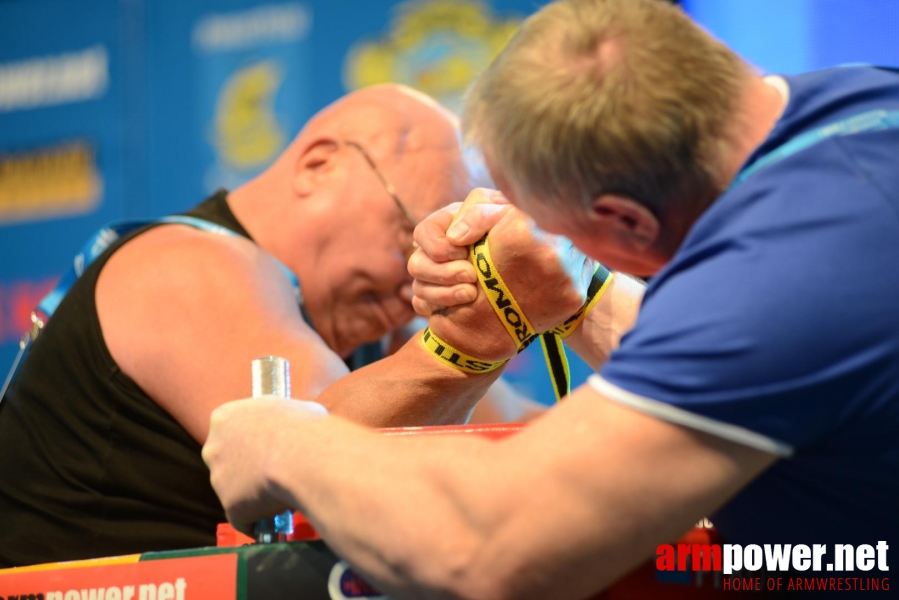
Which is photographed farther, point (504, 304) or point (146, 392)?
point (146, 392)

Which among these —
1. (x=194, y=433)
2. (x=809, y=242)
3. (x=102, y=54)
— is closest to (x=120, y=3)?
(x=102, y=54)

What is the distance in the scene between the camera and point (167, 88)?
2.99 meters

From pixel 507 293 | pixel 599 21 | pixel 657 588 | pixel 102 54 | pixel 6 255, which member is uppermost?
pixel 102 54

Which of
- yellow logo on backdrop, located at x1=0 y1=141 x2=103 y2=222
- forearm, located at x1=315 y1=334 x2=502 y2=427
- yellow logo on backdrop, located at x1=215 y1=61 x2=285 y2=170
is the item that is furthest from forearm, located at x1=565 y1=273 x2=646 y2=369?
yellow logo on backdrop, located at x1=0 y1=141 x2=103 y2=222

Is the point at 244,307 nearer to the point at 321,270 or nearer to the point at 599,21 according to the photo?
the point at 321,270

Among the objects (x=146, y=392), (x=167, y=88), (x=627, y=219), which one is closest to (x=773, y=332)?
(x=627, y=219)

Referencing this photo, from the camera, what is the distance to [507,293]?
1144 mm

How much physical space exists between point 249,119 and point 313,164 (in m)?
1.12

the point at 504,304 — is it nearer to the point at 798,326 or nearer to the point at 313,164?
the point at 798,326

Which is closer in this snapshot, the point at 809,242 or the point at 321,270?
the point at 809,242

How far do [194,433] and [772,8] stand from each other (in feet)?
5.11

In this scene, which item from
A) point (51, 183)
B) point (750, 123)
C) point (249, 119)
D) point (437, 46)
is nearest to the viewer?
point (750, 123)

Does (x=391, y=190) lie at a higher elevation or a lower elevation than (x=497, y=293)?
higher

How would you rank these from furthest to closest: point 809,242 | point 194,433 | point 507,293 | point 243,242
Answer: point 243,242 < point 194,433 < point 507,293 < point 809,242
